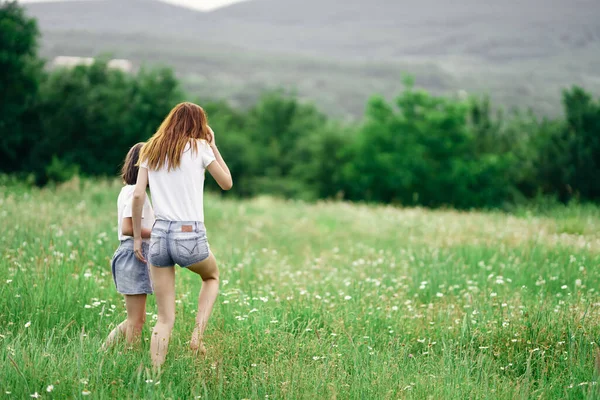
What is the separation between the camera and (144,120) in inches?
1415

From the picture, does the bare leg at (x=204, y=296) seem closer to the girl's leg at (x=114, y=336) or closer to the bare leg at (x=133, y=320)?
the bare leg at (x=133, y=320)

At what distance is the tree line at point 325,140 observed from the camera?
91.1 ft

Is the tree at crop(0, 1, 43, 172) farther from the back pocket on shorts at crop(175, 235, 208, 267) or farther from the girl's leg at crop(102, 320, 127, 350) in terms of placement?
the back pocket on shorts at crop(175, 235, 208, 267)

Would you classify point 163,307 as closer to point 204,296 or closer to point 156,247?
point 204,296

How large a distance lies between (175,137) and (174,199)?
1.57 feet

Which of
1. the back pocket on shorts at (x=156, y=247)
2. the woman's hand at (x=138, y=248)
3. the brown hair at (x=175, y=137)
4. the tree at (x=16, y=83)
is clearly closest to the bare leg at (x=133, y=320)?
the woman's hand at (x=138, y=248)

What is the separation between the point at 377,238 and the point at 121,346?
8.21 metres

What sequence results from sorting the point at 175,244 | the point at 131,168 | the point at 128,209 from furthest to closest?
the point at 131,168 → the point at 128,209 → the point at 175,244

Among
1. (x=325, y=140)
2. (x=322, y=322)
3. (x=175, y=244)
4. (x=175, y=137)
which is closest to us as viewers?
(x=175, y=244)

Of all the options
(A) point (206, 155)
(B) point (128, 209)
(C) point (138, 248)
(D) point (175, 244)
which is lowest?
(C) point (138, 248)

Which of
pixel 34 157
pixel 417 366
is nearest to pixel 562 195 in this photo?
pixel 34 157

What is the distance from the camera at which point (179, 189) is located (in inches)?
168

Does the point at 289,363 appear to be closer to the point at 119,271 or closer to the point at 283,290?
the point at 119,271

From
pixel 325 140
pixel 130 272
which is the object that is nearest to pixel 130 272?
pixel 130 272
